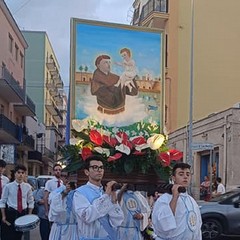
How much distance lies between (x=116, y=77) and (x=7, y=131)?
34.2m

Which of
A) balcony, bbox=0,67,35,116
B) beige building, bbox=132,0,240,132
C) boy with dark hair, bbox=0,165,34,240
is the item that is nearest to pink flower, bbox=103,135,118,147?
boy with dark hair, bbox=0,165,34,240

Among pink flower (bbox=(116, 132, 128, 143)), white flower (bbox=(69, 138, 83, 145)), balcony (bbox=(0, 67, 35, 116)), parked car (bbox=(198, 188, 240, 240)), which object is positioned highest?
balcony (bbox=(0, 67, 35, 116))

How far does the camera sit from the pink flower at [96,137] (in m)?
6.51

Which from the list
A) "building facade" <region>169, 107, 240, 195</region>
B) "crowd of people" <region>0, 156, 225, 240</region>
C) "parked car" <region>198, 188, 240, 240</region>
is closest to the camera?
"crowd of people" <region>0, 156, 225, 240</region>

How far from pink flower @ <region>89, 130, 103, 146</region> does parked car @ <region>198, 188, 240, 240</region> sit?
32.6 ft

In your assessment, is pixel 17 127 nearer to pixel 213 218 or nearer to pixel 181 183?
pixel 213 218

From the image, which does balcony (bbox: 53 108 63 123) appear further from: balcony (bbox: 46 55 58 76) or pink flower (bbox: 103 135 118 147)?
pink flower (bbox: 103 135 118 147)

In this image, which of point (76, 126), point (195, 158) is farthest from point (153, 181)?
point (195, 158)

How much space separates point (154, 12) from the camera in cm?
3997

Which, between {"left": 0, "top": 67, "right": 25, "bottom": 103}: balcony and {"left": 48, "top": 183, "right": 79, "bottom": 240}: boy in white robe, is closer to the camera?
{"left": 48, "top": 183, "right": 79, "bottom": 240}: boy in white robe

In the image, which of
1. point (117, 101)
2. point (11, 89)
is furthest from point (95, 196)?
point (11, 89)

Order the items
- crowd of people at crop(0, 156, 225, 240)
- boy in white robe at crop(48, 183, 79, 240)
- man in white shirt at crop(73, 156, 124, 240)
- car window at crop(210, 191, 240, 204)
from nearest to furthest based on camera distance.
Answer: man in white shirt at crop(73, 156, 124, 240) → crowd of people at crop(0, 156, 225, 240) → boy in white robe at crop(48, 183, 79, 240) → car window at crop(210, 191, 240, 204)

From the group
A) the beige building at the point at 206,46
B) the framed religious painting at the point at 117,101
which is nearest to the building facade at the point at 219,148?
the beige building at the point at 206,46

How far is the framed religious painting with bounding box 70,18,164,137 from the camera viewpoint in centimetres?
634
